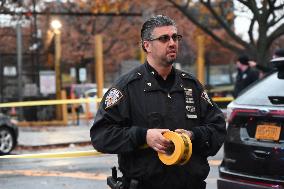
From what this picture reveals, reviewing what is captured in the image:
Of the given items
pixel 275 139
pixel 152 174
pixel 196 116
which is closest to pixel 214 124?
pixel 196 116

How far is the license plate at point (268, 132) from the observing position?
16.1ft

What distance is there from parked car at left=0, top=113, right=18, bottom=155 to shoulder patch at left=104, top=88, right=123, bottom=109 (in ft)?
28.8

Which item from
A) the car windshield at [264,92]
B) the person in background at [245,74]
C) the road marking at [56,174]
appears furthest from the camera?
the person in background at [245,74]

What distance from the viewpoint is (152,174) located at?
10.4 ft

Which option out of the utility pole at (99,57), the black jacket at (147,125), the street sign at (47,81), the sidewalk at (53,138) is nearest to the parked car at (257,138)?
the black jacket at (147,125)

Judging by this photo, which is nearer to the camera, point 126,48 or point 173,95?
point 173,95

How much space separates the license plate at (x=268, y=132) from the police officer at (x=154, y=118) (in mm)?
1761

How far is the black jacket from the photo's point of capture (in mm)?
3156

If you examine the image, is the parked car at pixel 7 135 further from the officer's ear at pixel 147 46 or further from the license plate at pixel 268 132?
the officer's ear at pixel 147 46

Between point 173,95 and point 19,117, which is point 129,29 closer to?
point 19,117

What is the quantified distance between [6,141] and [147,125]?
901 centimetres

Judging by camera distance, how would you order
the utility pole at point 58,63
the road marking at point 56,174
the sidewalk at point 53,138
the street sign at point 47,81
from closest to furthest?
the road marking at point 56,174 → the sidewalk at point 53,138 → the utility pole at point 58,63 → the street sign at point 47,81

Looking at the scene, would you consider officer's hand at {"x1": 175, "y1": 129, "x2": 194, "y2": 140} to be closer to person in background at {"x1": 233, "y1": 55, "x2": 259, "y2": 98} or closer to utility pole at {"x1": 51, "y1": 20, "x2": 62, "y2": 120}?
person in background at {"x1": 233, "y1": 55, "x2": 259, "y2": 98}

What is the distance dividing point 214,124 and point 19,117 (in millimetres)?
17701
